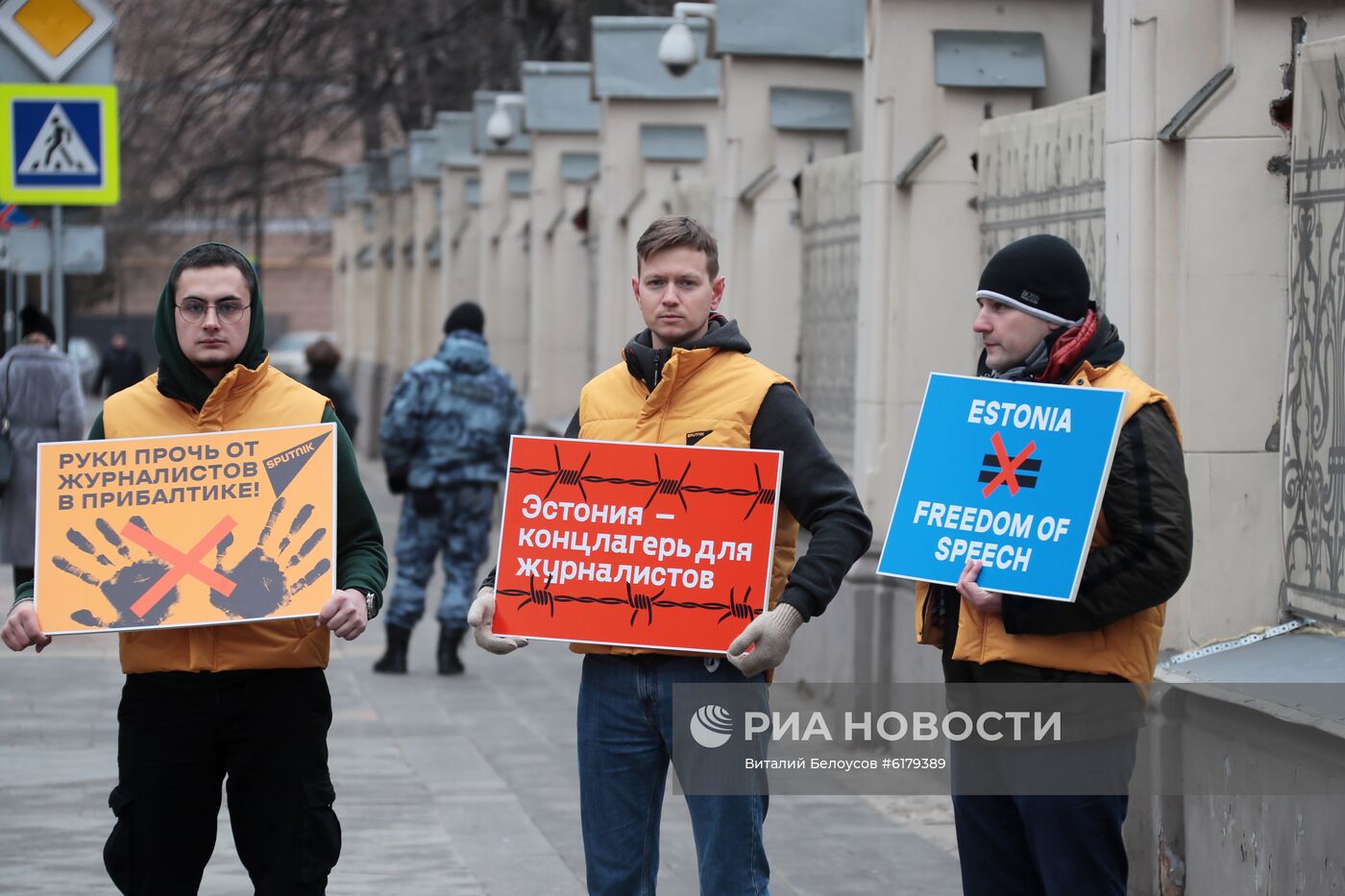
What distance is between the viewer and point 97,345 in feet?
241

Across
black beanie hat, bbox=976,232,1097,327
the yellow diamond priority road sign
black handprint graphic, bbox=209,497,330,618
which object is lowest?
black handprint graphic, bbox=209,497,330,618

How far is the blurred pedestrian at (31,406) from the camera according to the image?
11.6m

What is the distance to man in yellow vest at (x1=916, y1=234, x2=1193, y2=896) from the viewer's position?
14.2 feet

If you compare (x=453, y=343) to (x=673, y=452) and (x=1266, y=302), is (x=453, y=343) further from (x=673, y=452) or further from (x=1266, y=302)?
(x=673, y=452)

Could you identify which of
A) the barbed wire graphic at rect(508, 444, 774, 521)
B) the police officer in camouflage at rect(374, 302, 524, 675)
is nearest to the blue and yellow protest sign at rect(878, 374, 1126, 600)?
the barbed wire graphic at rect(508, 444, 774, 521)

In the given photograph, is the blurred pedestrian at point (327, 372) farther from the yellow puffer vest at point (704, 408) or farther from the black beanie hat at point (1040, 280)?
the black beanie hat at point (1040, 280)

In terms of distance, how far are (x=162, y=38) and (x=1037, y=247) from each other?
2247 centimetres

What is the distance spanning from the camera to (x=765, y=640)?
4359mm

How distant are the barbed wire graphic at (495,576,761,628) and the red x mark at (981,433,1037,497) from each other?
573mm

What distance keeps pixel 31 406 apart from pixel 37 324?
47 cm

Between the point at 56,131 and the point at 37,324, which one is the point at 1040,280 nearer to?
the point at 56,131

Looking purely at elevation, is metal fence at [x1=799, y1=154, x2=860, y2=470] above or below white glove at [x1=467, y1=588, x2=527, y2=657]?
above

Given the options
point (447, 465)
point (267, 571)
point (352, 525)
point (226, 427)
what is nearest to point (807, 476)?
point (352, 525)

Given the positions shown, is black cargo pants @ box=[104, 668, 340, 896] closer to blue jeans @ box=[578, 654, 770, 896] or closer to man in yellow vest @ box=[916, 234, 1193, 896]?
blue jeans @ box=[578, 654, 770, 896]
